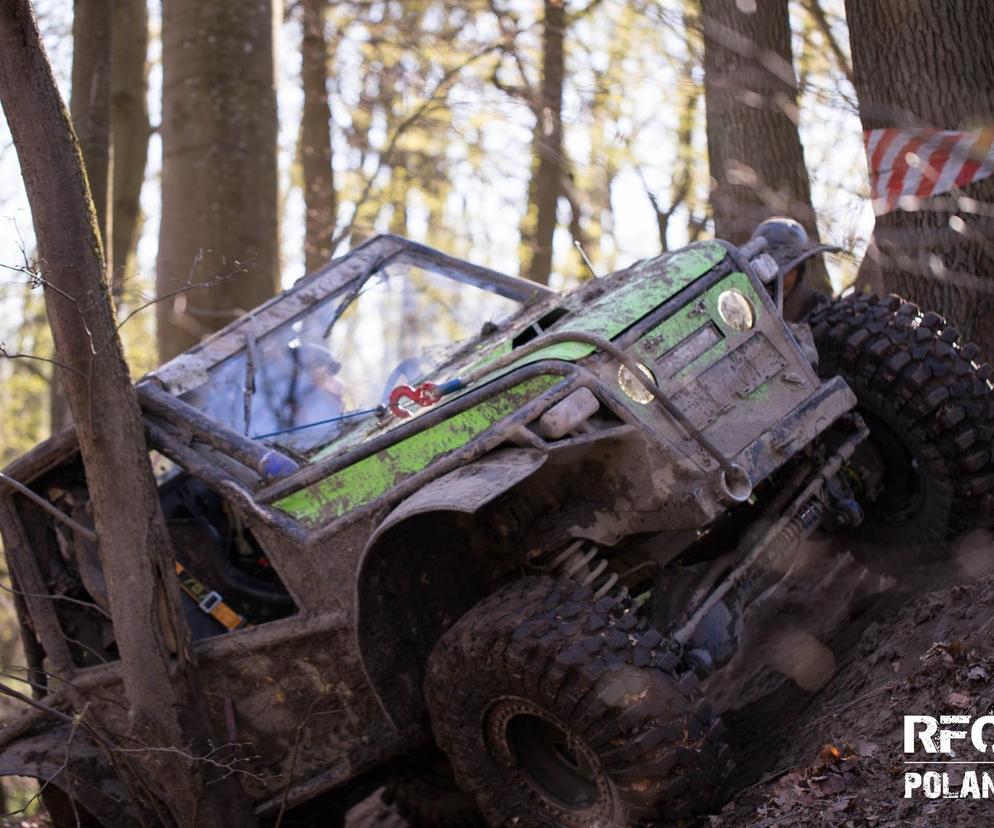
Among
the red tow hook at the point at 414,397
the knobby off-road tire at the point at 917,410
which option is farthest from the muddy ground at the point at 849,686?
the red tow hook at the point at 414,397

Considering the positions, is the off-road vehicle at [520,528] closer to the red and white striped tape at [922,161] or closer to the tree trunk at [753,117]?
the red and white striped tape at [922,161]

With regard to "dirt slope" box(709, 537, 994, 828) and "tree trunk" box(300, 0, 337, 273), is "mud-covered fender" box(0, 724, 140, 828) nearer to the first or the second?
"dirt slope" box(709, 537, 994, 828)

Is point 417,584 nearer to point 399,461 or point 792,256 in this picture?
point 399,461

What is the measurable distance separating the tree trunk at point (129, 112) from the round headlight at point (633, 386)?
7.07 meters

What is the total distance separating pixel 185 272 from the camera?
7.96 metres

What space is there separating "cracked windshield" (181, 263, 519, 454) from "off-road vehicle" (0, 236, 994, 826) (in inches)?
1.1

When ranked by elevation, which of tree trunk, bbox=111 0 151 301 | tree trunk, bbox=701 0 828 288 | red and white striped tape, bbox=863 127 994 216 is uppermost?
tree trunk, bbox=111 0 151 301

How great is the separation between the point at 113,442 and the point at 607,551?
1751 millimetres

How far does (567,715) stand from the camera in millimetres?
3650

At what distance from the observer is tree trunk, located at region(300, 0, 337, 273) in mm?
11609

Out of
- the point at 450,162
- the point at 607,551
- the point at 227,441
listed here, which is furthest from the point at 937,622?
the point at 450,162

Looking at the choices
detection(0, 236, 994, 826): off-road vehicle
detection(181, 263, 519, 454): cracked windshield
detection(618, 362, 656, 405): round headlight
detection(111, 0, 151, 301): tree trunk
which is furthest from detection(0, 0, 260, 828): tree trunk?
detection(111, 0, 151, 301): tree trunk

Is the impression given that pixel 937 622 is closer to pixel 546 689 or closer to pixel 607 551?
pixel 607 551

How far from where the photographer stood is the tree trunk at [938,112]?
18.7 feet
